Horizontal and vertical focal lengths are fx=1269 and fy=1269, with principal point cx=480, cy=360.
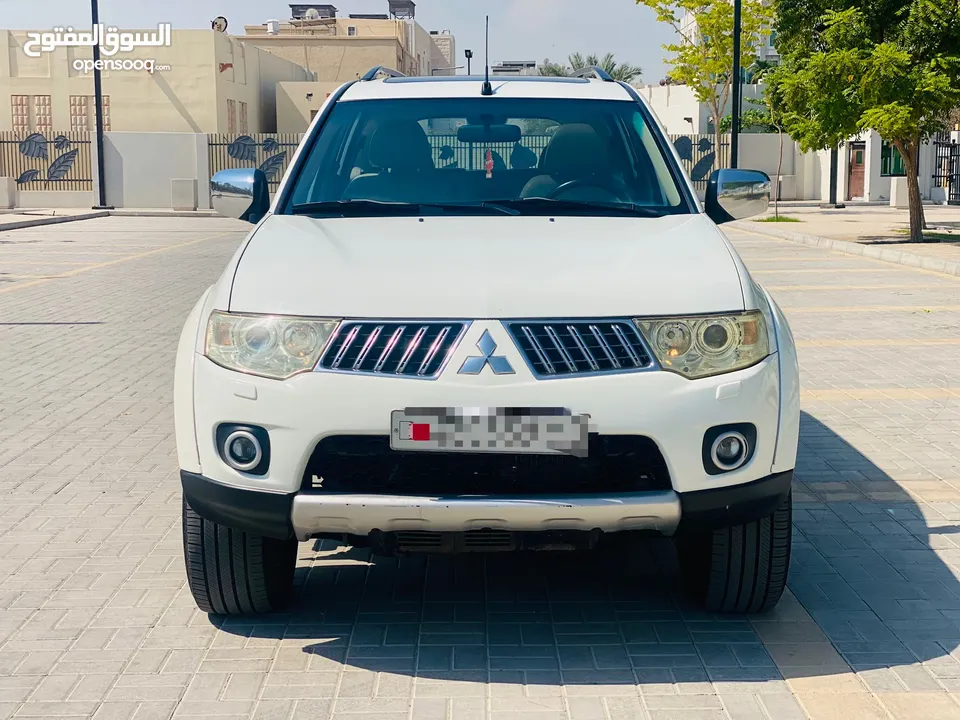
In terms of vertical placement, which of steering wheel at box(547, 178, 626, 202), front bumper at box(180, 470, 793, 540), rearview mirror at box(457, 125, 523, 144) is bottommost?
front bumper at box(180, 470, 793, 540)

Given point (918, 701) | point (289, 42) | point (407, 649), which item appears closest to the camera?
point (918, 701)

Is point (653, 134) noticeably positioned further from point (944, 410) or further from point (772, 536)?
point (944, 410)

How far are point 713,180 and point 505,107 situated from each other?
913 mm

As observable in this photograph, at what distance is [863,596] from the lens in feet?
14.1

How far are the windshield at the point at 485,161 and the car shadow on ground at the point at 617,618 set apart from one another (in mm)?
1293

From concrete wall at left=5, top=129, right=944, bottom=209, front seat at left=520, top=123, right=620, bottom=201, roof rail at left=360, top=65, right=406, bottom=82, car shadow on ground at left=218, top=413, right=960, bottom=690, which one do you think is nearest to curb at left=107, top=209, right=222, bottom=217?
concrete wall at left=5, top=129, right=944, bottom=209

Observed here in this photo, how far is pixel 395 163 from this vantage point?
4.93 metres

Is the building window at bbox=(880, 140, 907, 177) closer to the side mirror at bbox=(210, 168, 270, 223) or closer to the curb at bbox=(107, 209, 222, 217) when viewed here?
the curb at bbox=(107, 209, 222, 217)

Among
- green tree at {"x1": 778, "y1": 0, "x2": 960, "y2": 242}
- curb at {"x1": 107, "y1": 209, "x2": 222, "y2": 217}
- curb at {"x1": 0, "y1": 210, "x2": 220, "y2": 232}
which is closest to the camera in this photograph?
green tree at {"x1": 778, "y1": 0, "x2": 960, "y2": 242}

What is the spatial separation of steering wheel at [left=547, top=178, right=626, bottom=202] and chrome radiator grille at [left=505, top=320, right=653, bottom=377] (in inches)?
51.7

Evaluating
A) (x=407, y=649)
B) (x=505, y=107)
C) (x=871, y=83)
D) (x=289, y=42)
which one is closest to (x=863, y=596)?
(x=407, y=649)

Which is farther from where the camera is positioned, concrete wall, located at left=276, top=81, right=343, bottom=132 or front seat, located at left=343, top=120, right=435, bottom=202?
concrete wall, located at left=276, top=81, right=343, bottom=132

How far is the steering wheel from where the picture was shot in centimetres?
477

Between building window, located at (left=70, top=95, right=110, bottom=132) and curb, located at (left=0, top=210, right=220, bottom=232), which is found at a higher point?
building window, located at (left=70, top=95, right=110, bottom=132)
